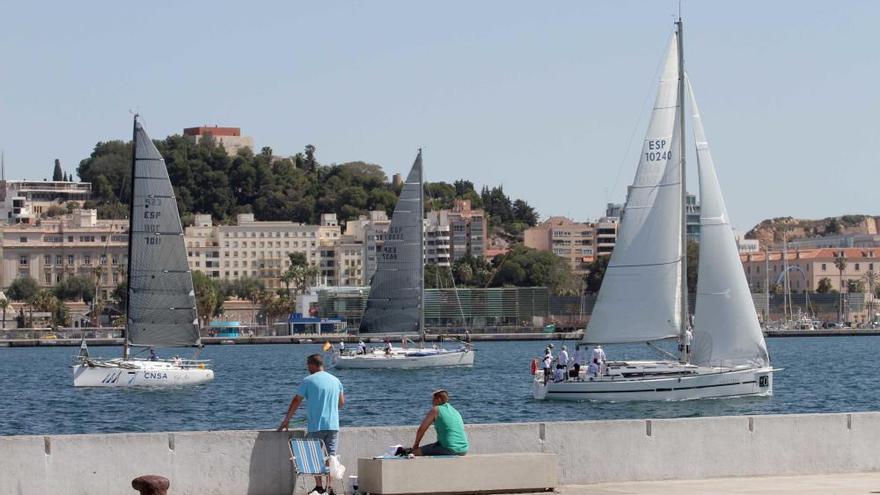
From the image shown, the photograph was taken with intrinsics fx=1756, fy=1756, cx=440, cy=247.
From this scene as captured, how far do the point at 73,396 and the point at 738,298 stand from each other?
24.8 metres

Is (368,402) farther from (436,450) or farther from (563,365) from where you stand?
(436,450)

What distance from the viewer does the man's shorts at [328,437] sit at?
16.6 metres

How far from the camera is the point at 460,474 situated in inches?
651

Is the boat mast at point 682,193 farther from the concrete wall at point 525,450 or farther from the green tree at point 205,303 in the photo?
the green tree at point 205,303

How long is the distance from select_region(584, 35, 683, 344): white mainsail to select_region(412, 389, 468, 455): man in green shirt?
96.8 feet

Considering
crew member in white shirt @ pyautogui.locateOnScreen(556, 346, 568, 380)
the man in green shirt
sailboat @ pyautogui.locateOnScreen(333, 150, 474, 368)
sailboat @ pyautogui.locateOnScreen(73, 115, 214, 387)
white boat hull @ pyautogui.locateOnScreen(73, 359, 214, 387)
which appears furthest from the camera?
sailboat @ pyautogui.locateOnScreen(333, 150, 474, 368)

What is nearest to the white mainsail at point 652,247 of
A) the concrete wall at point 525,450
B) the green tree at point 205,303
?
the concrete wall at point 525,450

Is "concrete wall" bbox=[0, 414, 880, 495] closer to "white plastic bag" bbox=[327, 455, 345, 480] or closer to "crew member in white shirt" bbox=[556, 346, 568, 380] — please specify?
"white plastic bag" bbox=[327, 455, 345, 480]

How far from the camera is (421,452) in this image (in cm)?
1662

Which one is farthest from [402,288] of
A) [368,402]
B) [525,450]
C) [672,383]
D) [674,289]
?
[525,450]

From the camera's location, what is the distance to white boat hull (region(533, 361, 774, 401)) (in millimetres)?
45156

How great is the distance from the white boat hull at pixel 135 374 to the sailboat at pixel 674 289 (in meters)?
19.5

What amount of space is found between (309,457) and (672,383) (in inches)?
1162

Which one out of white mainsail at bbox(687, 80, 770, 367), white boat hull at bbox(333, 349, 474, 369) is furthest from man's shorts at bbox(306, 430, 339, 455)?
white boat hull at bbox(333, 349, 474, 369)
